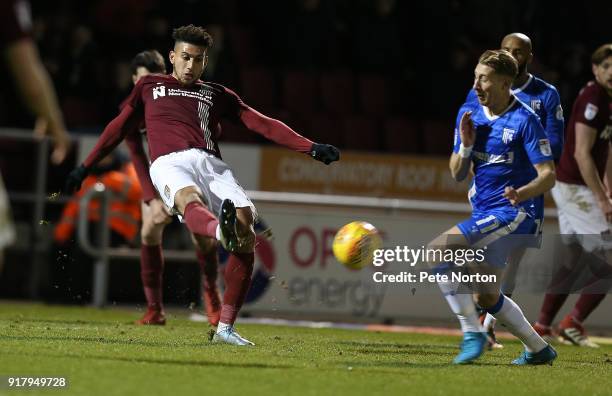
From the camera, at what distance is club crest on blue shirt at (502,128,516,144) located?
24.5ft

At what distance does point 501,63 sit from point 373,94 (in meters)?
8.68

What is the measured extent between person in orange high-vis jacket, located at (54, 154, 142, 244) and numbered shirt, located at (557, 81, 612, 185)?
15.3 feet

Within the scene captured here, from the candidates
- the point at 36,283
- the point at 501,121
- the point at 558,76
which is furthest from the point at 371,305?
the point at 558,76

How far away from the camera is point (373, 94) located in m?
16.0

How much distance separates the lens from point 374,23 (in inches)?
624

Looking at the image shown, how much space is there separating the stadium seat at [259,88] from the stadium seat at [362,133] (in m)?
0.96

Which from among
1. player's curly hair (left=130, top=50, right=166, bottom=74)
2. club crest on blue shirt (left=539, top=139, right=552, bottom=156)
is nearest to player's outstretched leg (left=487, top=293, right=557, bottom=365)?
club crest on blue shirt (left=539, top=139, right=552, bottom=156)

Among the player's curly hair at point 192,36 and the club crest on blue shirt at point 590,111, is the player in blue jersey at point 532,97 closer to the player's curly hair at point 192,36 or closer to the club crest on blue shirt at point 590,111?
the club crest on blue shirt at point 590,111

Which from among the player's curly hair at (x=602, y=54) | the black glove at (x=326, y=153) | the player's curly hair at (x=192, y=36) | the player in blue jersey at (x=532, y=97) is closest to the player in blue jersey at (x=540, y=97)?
the player in blue jersey at (x=532, y=97)

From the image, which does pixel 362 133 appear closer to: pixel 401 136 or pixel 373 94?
pixel 401 136

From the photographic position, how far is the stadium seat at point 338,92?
1558 cm

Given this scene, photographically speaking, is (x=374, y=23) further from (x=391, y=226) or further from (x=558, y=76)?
(x=391, y=226)

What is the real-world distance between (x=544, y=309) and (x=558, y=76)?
734cm

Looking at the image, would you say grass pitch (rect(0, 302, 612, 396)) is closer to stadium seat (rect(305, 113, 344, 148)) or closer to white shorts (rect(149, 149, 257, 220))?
white shorts (rect(149, 149, 257, 220))
